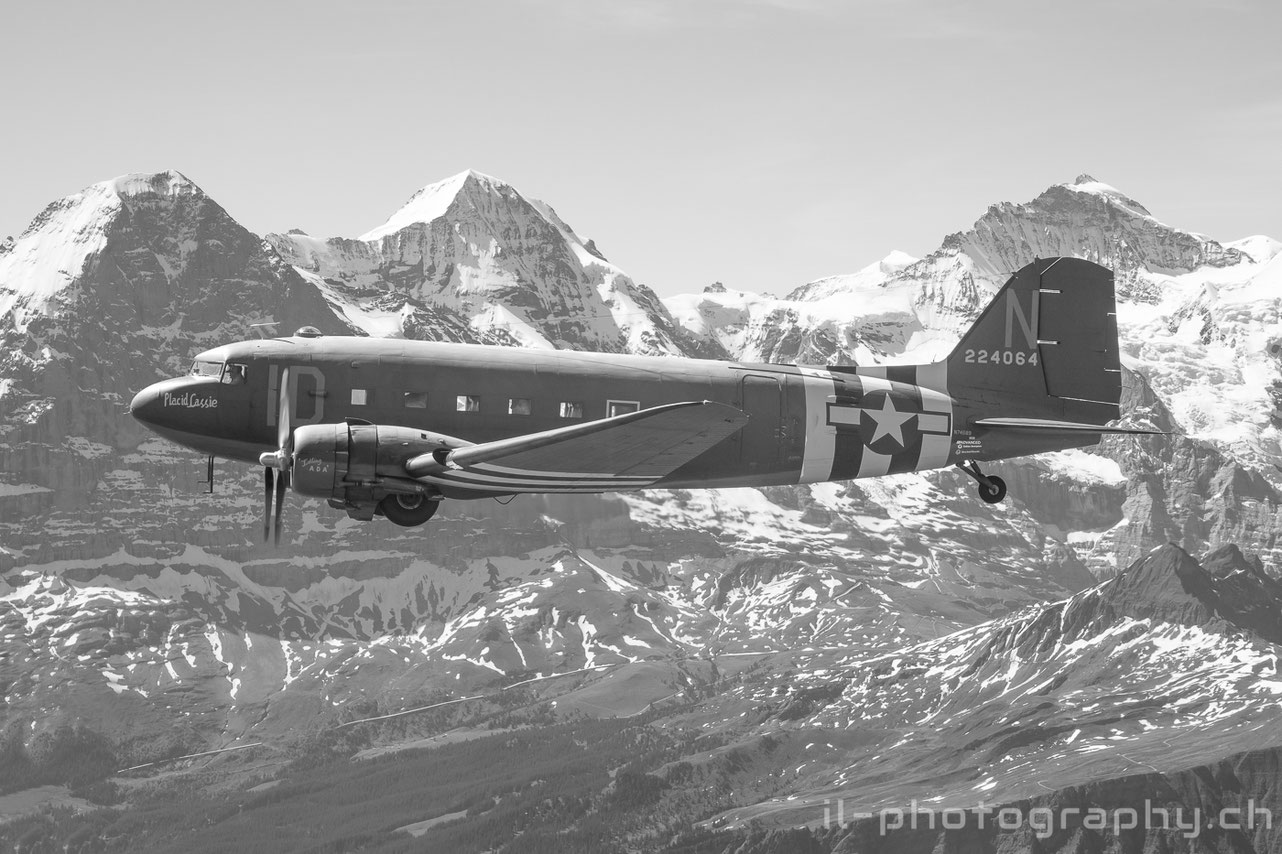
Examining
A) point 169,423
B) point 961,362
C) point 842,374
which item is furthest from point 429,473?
point 961,362

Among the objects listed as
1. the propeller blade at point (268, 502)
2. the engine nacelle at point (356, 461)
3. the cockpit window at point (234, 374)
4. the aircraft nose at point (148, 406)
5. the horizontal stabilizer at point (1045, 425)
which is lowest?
the propeller blade at point (268, 502)

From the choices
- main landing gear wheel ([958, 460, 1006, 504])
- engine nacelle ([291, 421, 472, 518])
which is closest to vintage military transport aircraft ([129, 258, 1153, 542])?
engine nacelle ([291, 421, 472, 518])

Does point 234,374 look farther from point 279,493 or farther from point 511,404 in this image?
point 511,404

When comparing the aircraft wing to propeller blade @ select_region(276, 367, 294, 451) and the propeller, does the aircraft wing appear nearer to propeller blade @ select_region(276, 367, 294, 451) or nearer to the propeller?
the propeller

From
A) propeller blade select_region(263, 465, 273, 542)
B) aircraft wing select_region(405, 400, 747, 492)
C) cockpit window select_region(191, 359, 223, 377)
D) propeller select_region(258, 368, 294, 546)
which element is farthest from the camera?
cockpit window select_region(191, 359, 223, 377)

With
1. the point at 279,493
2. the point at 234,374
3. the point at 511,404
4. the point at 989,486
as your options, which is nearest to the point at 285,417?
the point at 279,493

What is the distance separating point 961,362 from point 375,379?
2309 centimetres

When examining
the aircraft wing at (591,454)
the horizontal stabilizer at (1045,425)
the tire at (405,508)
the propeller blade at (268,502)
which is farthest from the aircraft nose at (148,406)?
the horizontal stabilizer at (1045,425)

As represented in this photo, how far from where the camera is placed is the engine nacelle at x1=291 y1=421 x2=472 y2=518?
48719mm

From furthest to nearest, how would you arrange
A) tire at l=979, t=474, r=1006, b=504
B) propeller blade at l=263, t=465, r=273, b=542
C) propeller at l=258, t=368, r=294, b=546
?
tire at l=979, t=474, r=1006, b=504, propeller blade at l=263, t=465, r=273, b=542, propeller at l=258, t=368, r=294, b=546

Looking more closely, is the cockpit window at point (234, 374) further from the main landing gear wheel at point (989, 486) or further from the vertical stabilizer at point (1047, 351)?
the vertical stabilizer at point (1047, 351)

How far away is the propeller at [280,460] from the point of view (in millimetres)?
50969

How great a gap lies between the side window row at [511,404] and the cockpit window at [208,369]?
4850 mm

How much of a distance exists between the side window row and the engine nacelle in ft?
9.69
